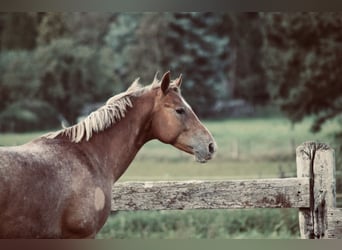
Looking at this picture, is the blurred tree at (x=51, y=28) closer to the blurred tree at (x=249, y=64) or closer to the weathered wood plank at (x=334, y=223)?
the blurred tree at (x=249, y=64)

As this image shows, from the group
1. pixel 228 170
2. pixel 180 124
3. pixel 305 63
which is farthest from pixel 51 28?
pixel 180 124

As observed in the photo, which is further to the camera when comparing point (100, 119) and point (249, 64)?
point (249, 64)

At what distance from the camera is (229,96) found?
553 centimetres

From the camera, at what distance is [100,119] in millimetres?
3328

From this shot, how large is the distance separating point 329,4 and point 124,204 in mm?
2299

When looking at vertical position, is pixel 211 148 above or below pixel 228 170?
above

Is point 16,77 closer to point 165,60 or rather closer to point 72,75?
point 72,75

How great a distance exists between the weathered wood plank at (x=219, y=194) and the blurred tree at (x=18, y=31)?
2.12 meters

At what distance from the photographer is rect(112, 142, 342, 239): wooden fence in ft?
12.3

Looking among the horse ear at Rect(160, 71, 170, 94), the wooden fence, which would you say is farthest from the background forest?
the horse ear at Rect(160, 71, 170, 94)

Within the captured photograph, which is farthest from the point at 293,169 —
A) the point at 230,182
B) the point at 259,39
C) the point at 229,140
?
the point at 230,182

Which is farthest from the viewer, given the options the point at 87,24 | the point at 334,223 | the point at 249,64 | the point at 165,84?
the point at 249,64

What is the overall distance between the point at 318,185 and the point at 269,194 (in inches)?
12.0

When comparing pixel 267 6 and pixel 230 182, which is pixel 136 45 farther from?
pixel 230 182
